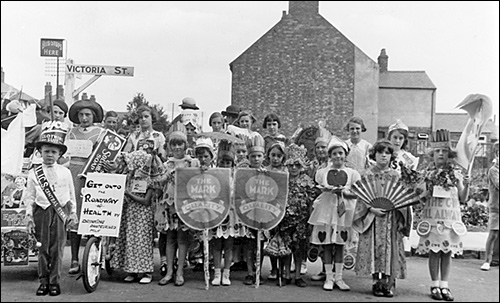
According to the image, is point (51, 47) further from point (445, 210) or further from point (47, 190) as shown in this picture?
point (445, 210)

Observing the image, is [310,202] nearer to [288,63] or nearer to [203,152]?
[203,152]

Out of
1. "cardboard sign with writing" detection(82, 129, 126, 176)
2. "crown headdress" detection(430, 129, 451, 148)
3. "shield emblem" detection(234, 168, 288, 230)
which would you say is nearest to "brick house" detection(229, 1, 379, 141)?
"cardboard sign with writing" detection(82, 129, 126, 176)

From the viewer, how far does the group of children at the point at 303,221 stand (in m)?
6.44

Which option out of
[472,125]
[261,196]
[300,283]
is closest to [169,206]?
[261,196]

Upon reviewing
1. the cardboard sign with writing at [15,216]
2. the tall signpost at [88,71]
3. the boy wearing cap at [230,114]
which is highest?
the tall signpost at [88,71]

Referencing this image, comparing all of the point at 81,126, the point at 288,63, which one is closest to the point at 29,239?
the point at 81,126

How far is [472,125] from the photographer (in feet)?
21.1

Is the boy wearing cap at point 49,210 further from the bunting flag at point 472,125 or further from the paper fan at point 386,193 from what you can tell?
the bunting flag at point 472,125

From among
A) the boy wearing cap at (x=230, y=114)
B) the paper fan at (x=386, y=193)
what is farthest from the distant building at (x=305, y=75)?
the paper fan at (x=386, y=193)

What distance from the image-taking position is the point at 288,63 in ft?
90.5

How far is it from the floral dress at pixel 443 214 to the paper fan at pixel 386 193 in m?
0.18

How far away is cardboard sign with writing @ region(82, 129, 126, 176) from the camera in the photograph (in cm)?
719

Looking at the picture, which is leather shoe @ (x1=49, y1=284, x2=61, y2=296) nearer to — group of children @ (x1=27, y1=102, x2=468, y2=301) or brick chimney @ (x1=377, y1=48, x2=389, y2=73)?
group of children @ (x1=27, y1=102, x2=468, y2=301)

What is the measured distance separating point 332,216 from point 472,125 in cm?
180
